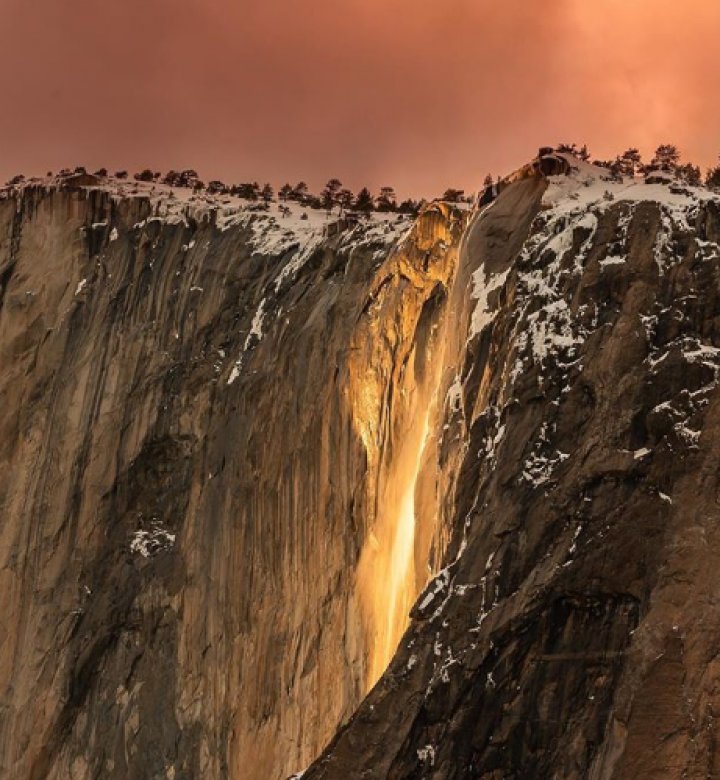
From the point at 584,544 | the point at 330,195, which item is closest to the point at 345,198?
the point at 330,195

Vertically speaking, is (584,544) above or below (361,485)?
below

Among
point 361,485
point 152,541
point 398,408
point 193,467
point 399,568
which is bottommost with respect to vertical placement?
point 399,568

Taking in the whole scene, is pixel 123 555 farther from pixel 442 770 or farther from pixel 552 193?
pixel 442 770

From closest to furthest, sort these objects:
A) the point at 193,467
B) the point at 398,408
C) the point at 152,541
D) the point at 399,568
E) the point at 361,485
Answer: the point at 399,568 → the point at 398,408 → the point at 361,485 → the point at 152,541 → the point at 193,467

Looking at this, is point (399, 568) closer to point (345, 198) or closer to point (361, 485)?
point (361, 485)

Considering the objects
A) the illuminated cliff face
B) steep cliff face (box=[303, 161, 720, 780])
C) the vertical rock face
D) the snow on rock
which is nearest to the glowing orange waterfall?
the illuminated cliff face

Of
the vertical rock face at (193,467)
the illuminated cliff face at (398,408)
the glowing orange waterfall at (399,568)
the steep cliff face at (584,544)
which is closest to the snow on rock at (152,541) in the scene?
the vertical rock face at (193,467)

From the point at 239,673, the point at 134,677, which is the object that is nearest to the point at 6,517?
the point at 134,677
